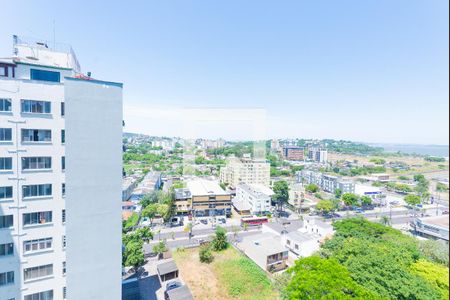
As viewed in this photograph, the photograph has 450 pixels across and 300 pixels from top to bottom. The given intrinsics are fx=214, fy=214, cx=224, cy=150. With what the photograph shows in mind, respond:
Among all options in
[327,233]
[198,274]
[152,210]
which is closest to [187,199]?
[152,210]

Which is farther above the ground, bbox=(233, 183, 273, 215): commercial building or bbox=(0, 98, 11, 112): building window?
bbox=(0, 98, 11, 112): building window

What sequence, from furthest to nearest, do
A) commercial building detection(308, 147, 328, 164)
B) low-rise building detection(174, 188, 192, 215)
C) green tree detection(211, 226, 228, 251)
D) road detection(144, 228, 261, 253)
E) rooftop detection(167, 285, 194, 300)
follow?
commercial building detection(308, 147, 328, 164), low-rise building detection(174, 188, 192, 215), road detection(144, 228, 261, 253), green tree detection(211, 226, 228, 251), rooftop detection(167, 285, 194, 300)

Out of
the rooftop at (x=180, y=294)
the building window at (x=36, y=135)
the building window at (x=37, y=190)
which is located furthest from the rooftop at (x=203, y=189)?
the building window at (x=36, y=135)

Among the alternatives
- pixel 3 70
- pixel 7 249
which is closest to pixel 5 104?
pixel 3 70

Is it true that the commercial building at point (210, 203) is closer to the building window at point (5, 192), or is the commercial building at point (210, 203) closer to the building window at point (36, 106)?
the building window at point (5, 192)

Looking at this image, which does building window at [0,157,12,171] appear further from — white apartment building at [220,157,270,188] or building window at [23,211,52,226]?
white apartment building at [220,157,270,188]

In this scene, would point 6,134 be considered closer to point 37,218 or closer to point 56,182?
point 56,182

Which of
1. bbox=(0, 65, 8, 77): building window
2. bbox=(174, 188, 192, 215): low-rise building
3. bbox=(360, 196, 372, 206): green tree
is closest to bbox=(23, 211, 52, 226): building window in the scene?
bbox=(0, 65, 8, 77): building window
